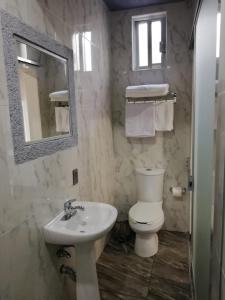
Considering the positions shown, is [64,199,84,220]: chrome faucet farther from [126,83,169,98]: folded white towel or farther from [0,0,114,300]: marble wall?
[126,83,169,98]: folded white towel

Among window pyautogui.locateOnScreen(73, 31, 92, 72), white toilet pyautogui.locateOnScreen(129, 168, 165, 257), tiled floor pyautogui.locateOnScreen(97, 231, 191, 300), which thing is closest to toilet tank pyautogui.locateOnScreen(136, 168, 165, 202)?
white toilet pyautogui.locateOnScreen(129, 168, 165, 257)

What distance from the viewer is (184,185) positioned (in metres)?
2.74

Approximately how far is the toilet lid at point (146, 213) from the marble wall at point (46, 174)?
1.34 feet

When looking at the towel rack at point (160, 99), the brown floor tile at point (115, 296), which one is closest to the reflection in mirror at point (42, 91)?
the towel rack at point (160, 99)

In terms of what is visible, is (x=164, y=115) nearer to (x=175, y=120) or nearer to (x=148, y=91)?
(x=175, y=120)

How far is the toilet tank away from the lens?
259 centimetres

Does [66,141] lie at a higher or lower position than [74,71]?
lower

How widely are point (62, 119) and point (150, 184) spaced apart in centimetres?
138

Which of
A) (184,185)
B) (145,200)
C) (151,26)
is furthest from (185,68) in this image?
(145,200)

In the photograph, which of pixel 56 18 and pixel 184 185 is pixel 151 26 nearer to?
pixel 56 18

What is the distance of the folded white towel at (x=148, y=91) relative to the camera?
2.42 meters

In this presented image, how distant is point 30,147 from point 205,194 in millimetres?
1037

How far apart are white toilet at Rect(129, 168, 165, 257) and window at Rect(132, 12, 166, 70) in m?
1.28

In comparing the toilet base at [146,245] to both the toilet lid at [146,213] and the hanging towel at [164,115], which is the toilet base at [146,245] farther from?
the hanging towel at [164,115]
